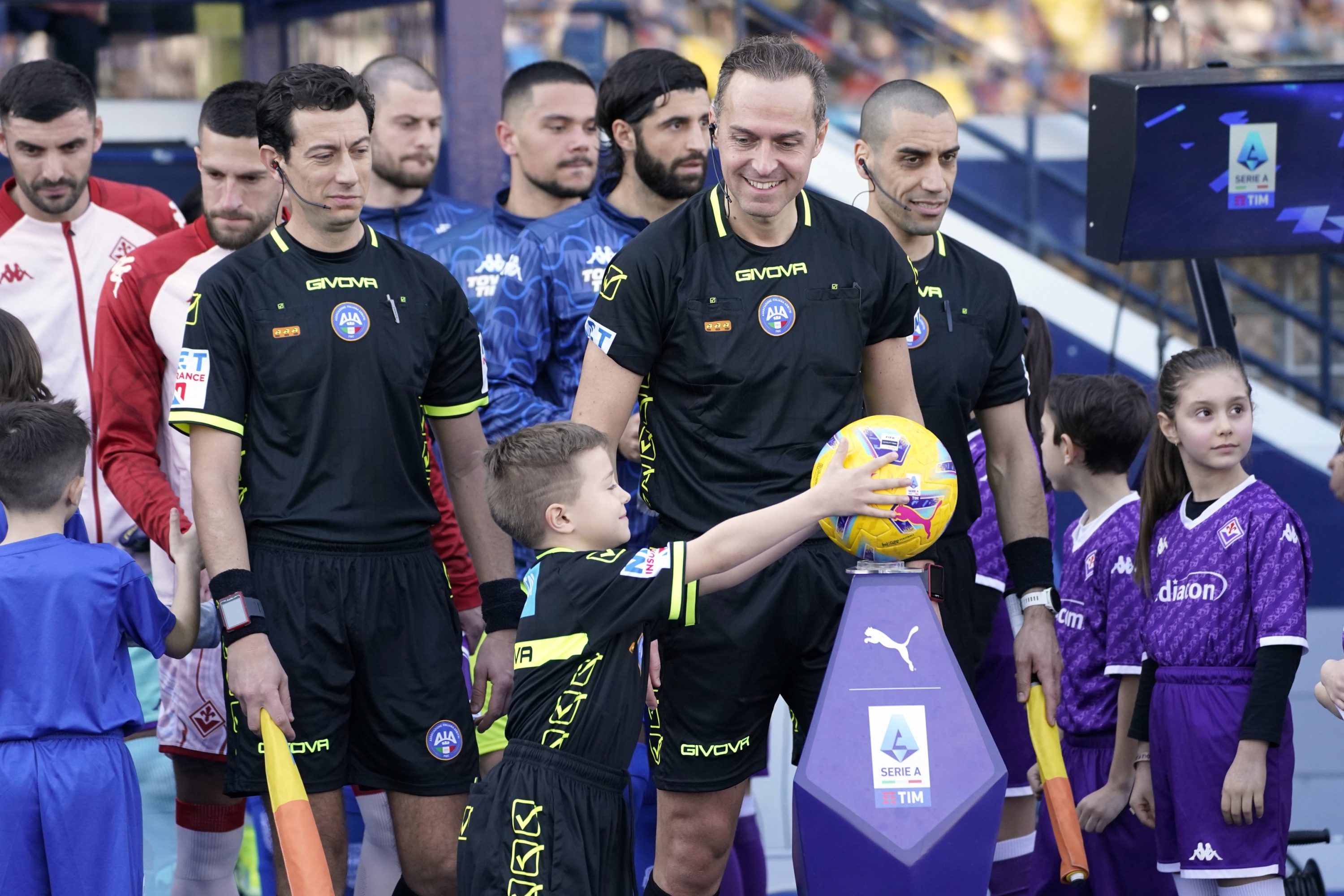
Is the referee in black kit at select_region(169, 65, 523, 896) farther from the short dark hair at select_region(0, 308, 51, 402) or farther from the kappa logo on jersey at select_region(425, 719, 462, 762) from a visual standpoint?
the short dark hair at select_region(0, 308, 51, 402)

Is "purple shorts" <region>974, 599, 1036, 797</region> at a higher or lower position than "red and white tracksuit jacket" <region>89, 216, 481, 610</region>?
lower

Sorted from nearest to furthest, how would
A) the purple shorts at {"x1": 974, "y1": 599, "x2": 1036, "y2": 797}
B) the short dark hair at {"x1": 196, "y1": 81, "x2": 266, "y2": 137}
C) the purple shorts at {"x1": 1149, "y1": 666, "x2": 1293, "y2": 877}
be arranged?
the purple shorts at {"x1": 1149, "y1": 666, "x2": 1293, "y2": 877}, the short dark hair at {"x1": 196, "y1": 81, "x2": 266, "y2": 137}, the purple shorts at {"x1": 974, "y1": 599, "x2": 1036, "y2": 797}

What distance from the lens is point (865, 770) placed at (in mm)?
2699

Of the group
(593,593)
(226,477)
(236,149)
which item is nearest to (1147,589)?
(593,593)

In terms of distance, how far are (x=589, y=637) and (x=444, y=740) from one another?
63cm

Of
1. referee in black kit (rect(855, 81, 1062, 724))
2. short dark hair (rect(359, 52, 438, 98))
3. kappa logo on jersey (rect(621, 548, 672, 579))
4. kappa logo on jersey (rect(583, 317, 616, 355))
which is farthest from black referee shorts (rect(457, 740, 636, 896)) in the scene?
short dark hair (rect(359, 52, 438, 98))

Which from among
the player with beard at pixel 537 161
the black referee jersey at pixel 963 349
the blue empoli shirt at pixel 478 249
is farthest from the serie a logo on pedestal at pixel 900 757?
the player with beard at pixel 537 161

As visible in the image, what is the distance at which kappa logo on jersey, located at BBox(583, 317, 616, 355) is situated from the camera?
313 centimetres

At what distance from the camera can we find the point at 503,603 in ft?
11.3

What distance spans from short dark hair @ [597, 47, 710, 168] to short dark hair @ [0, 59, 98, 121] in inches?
58.9

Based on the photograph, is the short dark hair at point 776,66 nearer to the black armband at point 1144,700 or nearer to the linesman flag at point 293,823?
the linesman flag at point 293,823

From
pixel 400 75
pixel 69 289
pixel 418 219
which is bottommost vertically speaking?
pixel 69 289

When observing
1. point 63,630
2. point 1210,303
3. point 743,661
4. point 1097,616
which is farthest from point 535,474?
point 1210,303

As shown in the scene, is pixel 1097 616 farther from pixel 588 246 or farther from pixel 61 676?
pixel 61 676
